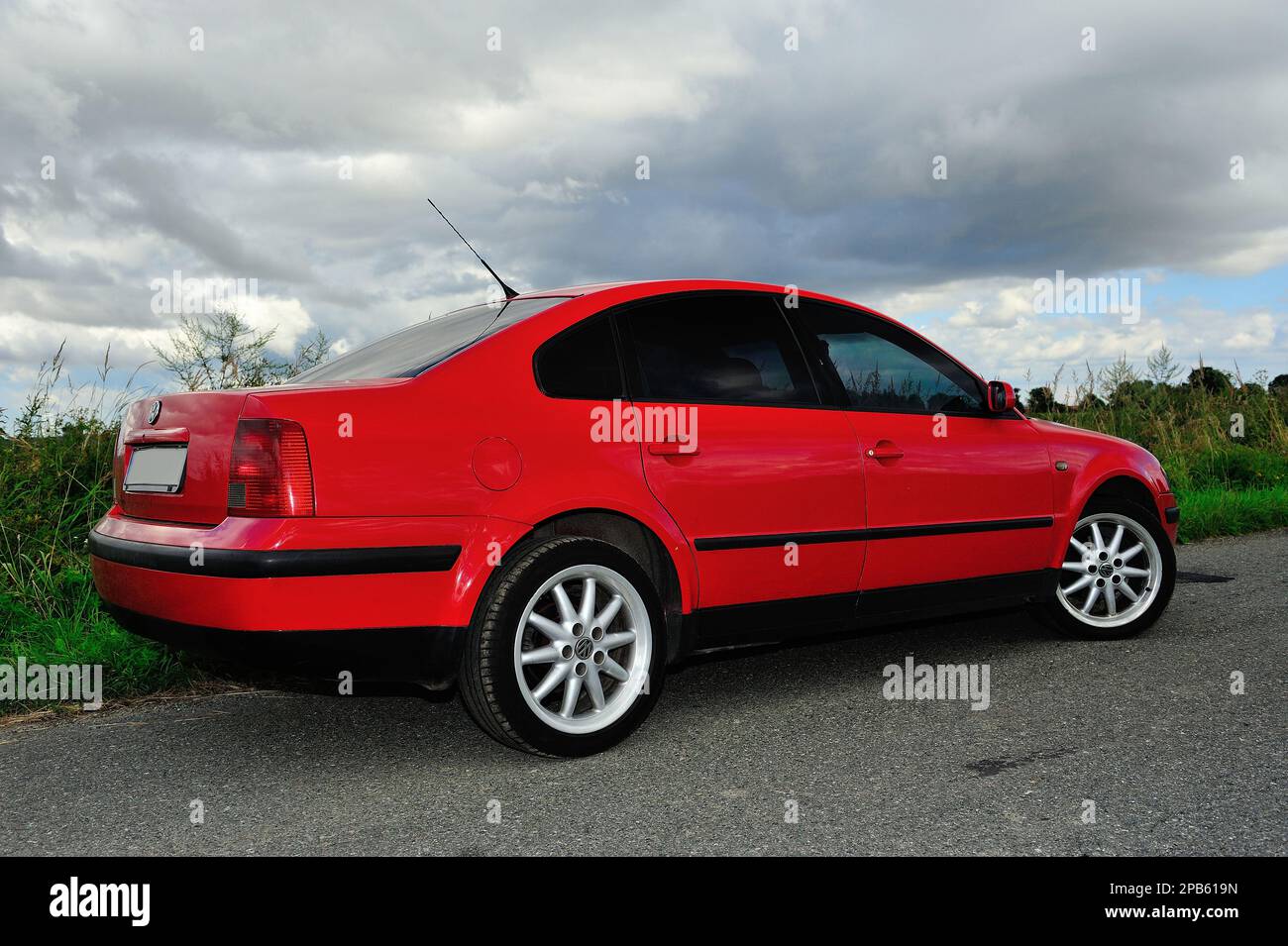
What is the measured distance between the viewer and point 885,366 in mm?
4801

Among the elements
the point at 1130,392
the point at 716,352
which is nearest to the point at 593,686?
the point at 716,352

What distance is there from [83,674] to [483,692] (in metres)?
2.35

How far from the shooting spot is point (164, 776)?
3.72 metres

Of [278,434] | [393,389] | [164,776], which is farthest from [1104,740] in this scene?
[164,776]

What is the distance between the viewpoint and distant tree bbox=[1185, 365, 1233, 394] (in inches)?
562

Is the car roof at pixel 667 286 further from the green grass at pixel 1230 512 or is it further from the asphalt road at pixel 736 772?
the green grass at pixel 1230 512

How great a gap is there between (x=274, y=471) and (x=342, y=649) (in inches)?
22.9

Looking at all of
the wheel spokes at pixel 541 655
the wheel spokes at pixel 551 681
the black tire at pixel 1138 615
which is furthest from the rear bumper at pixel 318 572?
the black tire at pixel 1138 615

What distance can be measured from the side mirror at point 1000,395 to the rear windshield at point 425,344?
6.87 ft

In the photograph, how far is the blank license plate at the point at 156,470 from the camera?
3.62 m

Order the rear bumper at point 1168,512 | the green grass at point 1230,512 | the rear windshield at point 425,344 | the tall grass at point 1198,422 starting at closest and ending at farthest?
1. the rear windshield at point 425,344
2. the rear bumper at point 1168,512
3. the green grass at point 1230,512
4. the tall grass at point 1198,422

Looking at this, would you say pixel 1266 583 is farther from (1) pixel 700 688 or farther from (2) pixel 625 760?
(2) pixel 625 760

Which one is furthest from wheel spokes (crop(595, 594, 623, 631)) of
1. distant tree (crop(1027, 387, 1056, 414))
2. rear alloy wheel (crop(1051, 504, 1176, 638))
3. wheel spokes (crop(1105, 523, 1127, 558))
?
distant tree (crop(1027, 387, 1056, 414))

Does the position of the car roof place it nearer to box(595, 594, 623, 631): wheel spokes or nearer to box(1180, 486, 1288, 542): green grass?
box(595, 594, 623, 631): wheel spokes
